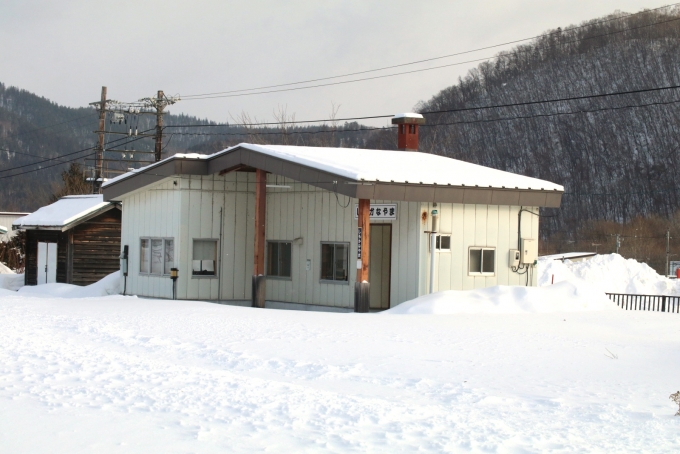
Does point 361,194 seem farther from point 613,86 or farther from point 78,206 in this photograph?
point 613,86

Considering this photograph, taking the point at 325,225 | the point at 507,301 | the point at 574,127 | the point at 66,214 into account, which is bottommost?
the point at 507,301

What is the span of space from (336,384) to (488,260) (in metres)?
12.3

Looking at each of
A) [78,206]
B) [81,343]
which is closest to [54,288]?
[78,206]

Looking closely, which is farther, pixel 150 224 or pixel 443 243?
pixel 150 224

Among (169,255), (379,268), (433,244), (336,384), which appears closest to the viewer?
(336,384)

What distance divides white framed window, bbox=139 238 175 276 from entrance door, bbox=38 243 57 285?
878 cm

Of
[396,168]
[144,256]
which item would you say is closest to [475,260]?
[396,168]

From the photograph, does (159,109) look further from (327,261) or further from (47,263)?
(327,261)

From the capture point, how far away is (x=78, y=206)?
33.6 m

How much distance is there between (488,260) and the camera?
73.3 ft

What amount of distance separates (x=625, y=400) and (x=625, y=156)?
346ft

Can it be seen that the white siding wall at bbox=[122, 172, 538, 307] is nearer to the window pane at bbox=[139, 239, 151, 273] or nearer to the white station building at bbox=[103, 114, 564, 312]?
the white station building at bbox=[103, 114, 564, 312]

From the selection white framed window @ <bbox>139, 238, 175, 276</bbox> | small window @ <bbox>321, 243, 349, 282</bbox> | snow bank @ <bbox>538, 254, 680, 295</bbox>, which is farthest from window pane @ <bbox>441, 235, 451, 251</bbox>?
snow bank @ <bbox>538, 254, 680, 295</bbox>

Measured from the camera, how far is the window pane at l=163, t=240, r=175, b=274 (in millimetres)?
25031
